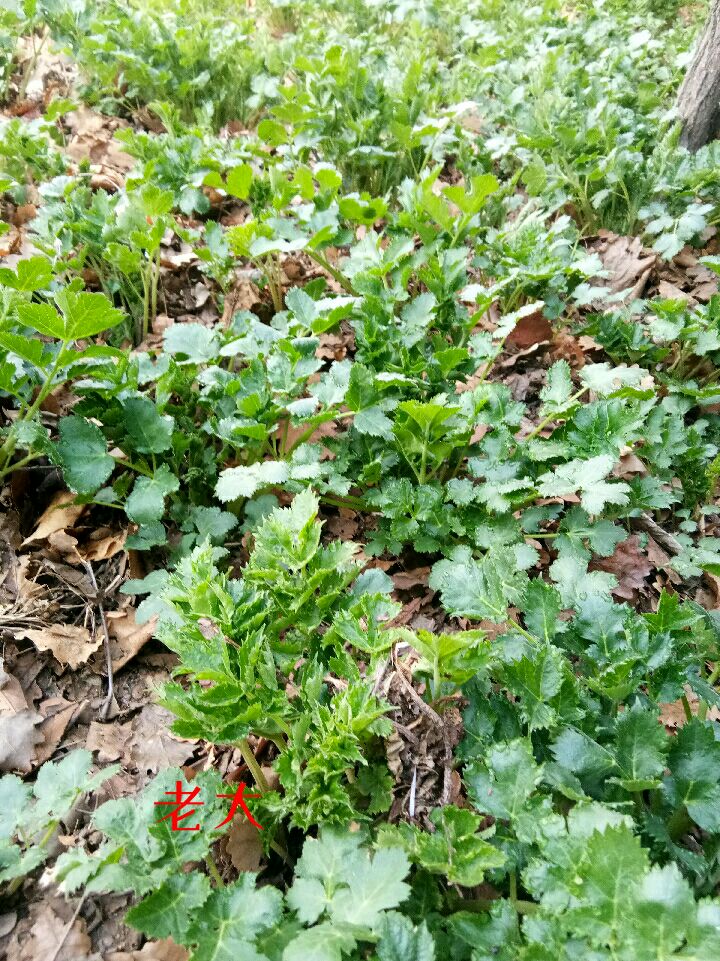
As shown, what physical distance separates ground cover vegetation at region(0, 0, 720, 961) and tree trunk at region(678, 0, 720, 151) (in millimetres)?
217

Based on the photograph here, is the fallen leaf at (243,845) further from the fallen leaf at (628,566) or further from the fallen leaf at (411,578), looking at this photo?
the fallen leaf at (628,566)

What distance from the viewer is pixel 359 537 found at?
2146mm

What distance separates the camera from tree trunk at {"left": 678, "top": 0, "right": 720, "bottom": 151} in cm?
309

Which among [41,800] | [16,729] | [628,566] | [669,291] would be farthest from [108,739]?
[669,291]

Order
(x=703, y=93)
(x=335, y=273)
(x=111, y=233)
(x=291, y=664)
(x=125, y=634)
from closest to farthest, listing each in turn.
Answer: (x=291, y=664), (x=125, y=634), (x=111, y=233), (x=335, y=273), (x=703, y=93)

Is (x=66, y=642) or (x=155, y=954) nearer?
(x=155, y=954)

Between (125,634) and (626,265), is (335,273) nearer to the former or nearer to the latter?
(626,265)

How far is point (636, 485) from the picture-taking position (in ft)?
6.72

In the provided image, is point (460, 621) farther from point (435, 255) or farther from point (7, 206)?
point (7, 206)

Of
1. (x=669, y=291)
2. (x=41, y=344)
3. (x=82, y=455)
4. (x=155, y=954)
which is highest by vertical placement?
(x=41, y=344)

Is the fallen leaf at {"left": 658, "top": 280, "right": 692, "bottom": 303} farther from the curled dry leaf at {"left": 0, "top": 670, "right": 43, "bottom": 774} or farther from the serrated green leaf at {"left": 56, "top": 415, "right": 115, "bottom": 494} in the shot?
the curled dry leaf at {"left": 0, "top": 670, "right": 43, "bottom": 774}

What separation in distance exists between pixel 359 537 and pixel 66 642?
0.93 m

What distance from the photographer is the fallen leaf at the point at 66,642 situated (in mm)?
1742

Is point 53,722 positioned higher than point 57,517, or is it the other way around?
point 57,517
